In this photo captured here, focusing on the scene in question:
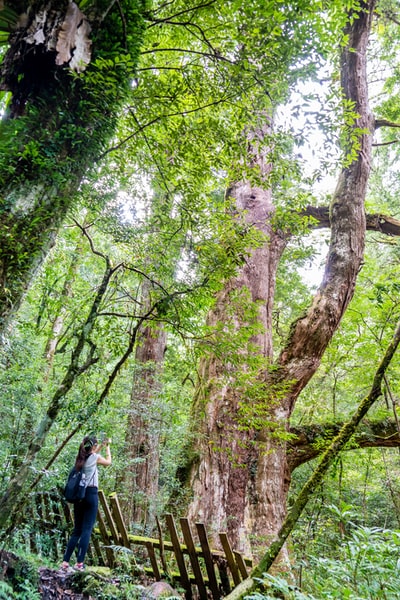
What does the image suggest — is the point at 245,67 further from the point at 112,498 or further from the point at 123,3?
the point at 112,498

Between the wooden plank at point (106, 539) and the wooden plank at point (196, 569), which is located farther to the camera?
the wooden plank at point (106, 539)

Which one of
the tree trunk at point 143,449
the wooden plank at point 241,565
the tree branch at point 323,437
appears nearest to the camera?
the wooden plank at point 241,565

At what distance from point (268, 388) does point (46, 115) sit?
137 inches

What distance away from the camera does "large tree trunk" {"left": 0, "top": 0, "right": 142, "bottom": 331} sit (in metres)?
2.07

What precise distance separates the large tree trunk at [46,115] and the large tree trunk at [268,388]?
259 centimetres

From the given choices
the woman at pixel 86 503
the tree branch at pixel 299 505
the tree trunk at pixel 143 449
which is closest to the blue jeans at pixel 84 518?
the woman at pixel 86 503

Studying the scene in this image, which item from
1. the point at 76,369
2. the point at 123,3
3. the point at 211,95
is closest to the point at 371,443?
the point at 76,369

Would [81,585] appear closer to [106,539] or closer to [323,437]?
[106,539]

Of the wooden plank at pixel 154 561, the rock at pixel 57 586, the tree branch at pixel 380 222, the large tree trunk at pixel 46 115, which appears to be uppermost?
the tree branch at pixel 380 222

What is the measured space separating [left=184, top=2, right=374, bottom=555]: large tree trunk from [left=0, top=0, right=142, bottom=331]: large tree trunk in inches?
102

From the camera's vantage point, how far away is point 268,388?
4270 millimetres

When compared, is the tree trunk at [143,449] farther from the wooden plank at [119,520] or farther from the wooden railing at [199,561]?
the wooden railing at [199,561]

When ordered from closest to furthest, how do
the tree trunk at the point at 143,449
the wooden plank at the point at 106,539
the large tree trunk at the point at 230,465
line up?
1. the wooden plank at the point at 106,539
2. the large tree trunk at the point at 230,465
3. the tree trunk at the point at 143,449

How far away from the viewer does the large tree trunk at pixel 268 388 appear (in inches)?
184
